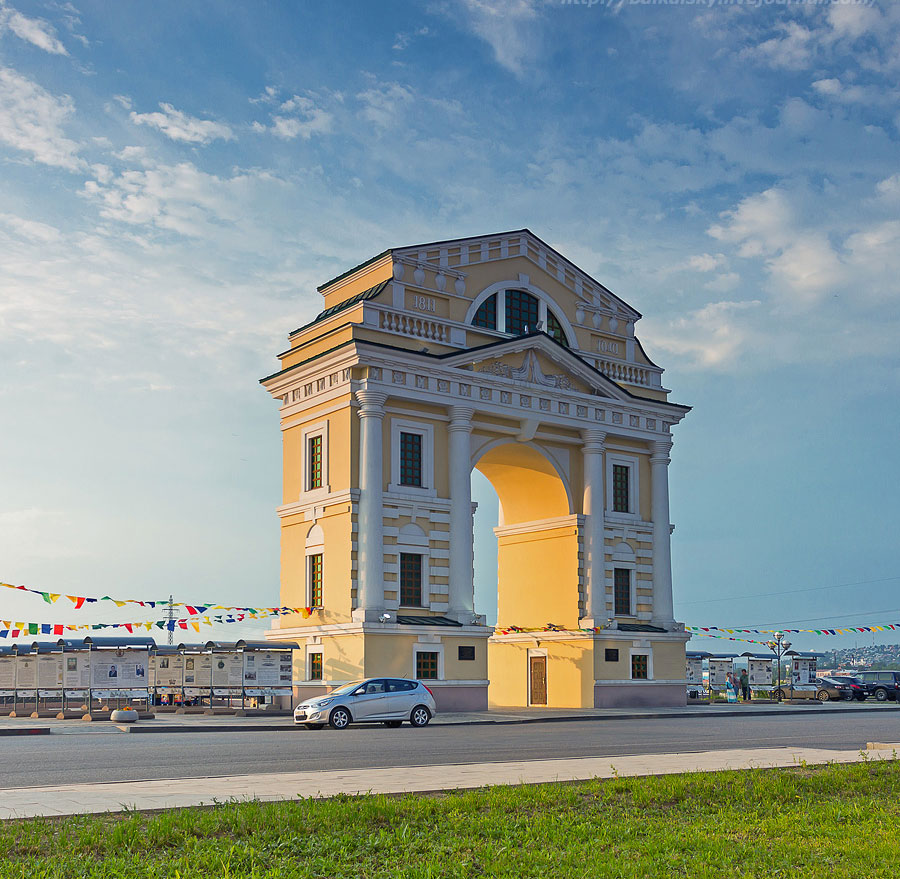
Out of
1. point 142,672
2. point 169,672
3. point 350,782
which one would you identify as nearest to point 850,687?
point 169,672

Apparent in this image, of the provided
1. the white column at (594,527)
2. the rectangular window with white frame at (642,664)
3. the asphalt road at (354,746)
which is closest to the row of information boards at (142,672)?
the asphalt road at (354,746)

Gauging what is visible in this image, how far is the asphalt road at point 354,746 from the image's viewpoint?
17167 millimetres

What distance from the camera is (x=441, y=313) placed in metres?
47.2

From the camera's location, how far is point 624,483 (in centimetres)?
5312

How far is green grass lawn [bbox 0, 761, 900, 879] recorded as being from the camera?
28.5 ft

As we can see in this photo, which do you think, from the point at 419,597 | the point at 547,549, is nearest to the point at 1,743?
the point at 419,597

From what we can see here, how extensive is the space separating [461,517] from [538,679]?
1019 centimetres

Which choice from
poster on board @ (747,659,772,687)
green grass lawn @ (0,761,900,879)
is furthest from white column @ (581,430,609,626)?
green grass lawn @ (0,761,900,879)

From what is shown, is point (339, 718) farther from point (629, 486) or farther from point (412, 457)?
point (629, 486)

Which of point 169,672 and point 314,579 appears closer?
point 169,672

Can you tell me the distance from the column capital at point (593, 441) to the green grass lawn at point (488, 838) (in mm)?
37923

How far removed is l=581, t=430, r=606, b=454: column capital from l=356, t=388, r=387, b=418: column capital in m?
11.0

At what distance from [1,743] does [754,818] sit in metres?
17.8

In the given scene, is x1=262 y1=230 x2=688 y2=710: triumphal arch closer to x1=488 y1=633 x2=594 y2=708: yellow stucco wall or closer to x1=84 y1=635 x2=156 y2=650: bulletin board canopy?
x1=488 y1=633 x2=594 y2=708: yellow stucco wall
